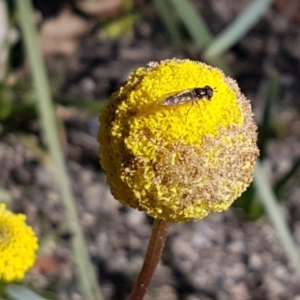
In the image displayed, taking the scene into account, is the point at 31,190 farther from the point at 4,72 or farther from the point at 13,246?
the point at 13,246

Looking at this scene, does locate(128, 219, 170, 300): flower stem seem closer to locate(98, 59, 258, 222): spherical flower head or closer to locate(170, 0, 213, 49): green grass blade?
locate(98, 59, 258, 222): spherical flower head

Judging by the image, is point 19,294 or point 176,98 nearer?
point 176,98

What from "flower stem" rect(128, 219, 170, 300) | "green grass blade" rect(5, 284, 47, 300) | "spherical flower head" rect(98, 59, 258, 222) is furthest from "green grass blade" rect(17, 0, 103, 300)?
"spherical flower head" rect(98, 59, 258, 222)

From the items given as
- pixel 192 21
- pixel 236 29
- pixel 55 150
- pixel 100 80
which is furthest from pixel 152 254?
pixel 100 80

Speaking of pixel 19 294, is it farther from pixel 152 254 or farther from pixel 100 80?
pixel 100 80

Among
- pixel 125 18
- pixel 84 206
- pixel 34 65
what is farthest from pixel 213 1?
pixel 34 65

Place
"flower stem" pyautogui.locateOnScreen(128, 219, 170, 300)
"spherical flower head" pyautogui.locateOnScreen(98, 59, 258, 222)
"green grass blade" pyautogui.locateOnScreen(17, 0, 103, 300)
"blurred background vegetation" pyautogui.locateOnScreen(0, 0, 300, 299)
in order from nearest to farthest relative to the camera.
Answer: "spherical flower head" pyautogui.locateOnScreen(98, 59, 258, 222) → "flower stem" pyautogui.locateOnScreen(128, 219, 170, 300) → "green grass blade" pyautogui.locateOnScreen(17, 0, 103, 300) → "blurred background vegetation" pyautogui.locateOnScreen(0, 0, 300, 299)

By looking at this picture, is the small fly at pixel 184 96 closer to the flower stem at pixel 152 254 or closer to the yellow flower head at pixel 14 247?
the flower stem at pixel 152 254
